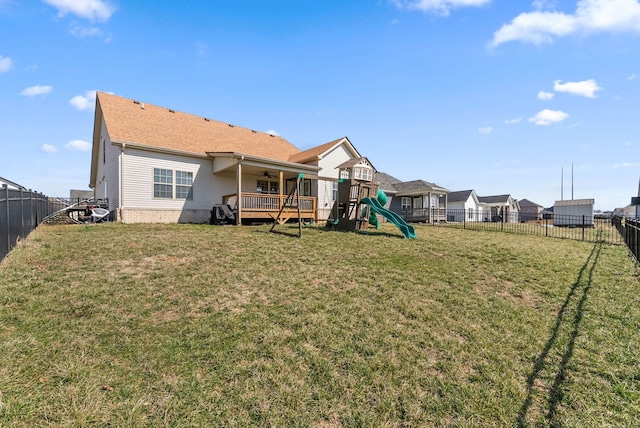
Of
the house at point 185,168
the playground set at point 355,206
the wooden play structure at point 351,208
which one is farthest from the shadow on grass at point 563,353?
the house at point 185,168

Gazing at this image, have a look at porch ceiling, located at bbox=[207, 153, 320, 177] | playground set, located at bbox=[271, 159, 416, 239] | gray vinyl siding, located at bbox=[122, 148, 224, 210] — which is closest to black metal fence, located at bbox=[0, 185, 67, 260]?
gray vinyl siding, located at bbox=[122, 148, 224, 210]

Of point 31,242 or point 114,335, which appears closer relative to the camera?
point 114,335

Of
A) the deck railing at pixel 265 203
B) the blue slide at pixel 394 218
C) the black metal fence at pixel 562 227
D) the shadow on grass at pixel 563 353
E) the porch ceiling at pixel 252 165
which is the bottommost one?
the shadow on grass at pixel 563 353

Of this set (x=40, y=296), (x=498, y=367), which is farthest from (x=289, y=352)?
(x=40, y=296)

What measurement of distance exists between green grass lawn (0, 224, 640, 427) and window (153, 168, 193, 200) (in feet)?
25.1

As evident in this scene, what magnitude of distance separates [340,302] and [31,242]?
806 centimetres

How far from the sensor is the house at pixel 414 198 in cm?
2592

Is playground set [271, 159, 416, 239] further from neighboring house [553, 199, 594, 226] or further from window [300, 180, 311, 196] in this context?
neighboring house [553, 199, 594, 226]

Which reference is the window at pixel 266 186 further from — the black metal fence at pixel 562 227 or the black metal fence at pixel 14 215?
the black metal fence at pixel 562 227

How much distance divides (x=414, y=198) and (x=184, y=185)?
21.7m

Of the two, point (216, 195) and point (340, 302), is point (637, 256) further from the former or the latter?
point (216, 195)

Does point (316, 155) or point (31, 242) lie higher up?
point (316, 155)

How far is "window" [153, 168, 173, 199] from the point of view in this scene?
13992 millimetres

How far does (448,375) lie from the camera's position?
10.5ft
